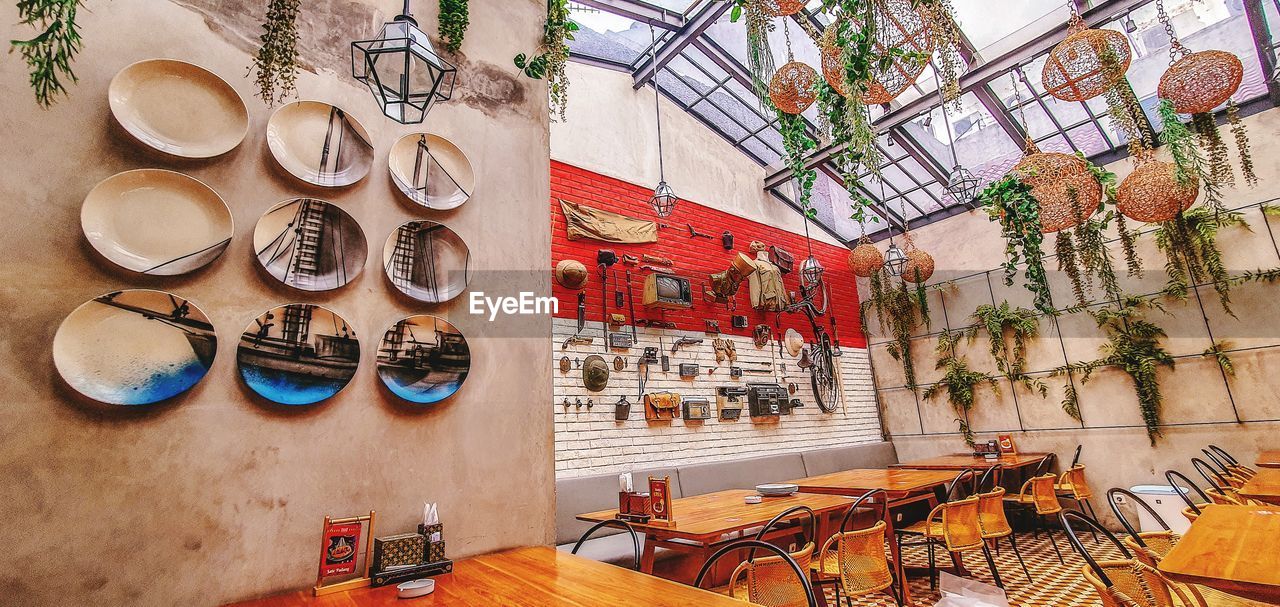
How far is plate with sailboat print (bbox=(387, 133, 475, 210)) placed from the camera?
235 cm

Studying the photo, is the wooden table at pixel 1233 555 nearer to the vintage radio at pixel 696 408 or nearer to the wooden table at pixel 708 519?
the wooden table at pixel 708 519

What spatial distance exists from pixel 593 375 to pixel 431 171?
9.50 feet

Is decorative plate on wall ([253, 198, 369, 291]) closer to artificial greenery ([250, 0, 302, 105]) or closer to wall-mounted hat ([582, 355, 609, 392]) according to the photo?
artificial greenery ([250, 0, 302, 105])

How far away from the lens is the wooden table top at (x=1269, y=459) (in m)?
3.92

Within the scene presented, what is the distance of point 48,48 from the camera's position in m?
1.52

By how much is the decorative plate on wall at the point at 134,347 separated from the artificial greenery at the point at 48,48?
69 centimetres

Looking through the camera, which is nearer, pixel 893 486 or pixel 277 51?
pixel 277 51

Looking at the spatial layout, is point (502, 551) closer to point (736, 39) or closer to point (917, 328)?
point (736, 39)

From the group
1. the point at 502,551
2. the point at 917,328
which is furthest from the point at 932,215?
the point at 502,551

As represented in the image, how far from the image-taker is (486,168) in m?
2.64

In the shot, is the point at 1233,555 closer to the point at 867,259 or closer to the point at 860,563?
the point at 860,563

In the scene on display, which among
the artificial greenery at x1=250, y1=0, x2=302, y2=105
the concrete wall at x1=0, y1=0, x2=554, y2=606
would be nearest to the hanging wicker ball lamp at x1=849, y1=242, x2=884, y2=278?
the concrete wall at x1=0, y1=0, x2=554, y2=606

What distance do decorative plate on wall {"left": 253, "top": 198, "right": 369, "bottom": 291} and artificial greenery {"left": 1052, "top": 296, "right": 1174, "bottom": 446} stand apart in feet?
26.2

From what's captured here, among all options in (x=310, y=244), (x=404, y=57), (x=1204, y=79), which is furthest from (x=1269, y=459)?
(x=310, y=244)
